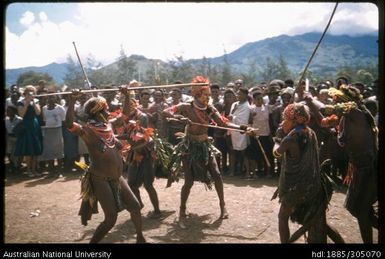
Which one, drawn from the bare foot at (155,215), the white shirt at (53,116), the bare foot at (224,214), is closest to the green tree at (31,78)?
the white shirt at (53,116)

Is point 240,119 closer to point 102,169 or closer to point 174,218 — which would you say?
point 174,218

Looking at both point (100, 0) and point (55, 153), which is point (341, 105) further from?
point (55, 153)

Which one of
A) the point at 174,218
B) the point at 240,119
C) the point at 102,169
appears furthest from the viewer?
the point at 240,119

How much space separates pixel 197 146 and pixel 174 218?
1407mm

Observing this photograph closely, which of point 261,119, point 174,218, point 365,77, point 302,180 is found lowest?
point 174,218

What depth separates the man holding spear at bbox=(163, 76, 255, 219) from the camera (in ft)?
20.4

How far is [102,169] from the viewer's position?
189 inches

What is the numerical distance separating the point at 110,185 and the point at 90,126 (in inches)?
33.7

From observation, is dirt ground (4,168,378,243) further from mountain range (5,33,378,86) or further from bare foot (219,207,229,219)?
mountain range (5,33,378,86)

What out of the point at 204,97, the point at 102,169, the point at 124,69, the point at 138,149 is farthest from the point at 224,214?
the point at 124,69

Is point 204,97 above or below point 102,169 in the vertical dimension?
above

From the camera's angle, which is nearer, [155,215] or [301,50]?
[155,215]

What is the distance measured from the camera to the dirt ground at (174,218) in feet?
18.5
